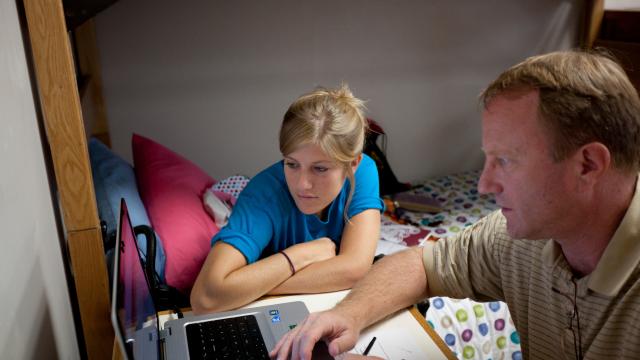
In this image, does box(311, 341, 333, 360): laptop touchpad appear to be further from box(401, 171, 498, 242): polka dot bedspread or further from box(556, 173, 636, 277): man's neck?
A: box(401, 171, 498, 242): polka dot bedspread

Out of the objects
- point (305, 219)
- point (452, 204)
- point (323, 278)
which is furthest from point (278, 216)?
point (452, 204)

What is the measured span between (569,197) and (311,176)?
62cm

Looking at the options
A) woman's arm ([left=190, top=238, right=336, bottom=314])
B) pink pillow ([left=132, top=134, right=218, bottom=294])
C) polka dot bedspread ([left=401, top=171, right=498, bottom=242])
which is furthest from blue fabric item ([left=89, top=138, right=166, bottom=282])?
polka dot bedspread ([left=401, top=171, right=498, bottom=242])

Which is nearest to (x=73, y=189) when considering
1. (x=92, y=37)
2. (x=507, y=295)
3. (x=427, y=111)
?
(x=507, y=295)

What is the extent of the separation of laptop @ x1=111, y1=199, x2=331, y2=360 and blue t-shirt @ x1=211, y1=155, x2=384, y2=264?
217 mm

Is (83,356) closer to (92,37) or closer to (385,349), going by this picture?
(385,349)

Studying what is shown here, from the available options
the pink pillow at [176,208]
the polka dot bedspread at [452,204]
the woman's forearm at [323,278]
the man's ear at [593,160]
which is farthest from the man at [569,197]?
the polka dot bedspread at [452,204]

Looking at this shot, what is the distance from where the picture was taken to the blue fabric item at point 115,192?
1.49 metres

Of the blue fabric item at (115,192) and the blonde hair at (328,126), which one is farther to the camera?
the blue fabric item at (115,192)

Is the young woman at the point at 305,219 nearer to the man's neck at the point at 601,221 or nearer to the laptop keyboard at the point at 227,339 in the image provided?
the laptop keyboard at the point at 227,339

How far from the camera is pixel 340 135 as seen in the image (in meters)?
1.33

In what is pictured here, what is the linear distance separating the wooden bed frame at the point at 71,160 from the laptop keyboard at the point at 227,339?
0.50ft

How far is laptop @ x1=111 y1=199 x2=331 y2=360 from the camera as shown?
0.75 m

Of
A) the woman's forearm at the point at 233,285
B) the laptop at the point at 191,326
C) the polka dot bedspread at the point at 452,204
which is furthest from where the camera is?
the polka dot bedspread at the point at 452,204
